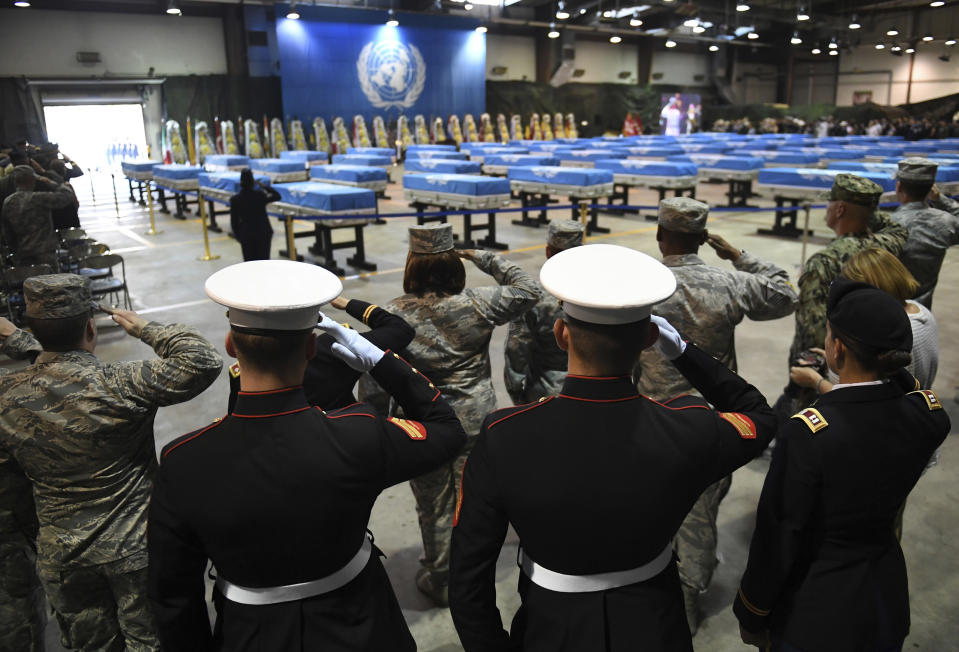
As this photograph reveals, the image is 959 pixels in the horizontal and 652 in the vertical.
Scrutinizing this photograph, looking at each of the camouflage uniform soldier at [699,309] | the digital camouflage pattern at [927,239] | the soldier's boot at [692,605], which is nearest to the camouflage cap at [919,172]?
the digital camouflage pattern at [927,239]

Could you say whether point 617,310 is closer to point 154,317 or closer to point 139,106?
point 154,317

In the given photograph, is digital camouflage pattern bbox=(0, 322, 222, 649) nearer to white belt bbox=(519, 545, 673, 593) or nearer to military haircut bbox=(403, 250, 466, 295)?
military haircut bbox=(403, 250, 466, 295)

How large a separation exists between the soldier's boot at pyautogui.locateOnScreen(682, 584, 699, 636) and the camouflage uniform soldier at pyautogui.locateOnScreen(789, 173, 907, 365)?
1246 millimetres

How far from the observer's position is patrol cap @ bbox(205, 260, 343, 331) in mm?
1226

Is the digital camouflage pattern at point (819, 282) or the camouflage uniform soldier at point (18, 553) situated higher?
the digital camouflage pattern at point (819, 282)

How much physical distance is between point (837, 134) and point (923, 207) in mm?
24075

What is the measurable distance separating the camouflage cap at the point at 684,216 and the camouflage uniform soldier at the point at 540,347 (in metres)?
0.46

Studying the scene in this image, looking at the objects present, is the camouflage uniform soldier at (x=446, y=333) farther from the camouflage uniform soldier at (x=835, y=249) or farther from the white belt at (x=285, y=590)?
the camouflage uniform soldier at (x=835, y=249)

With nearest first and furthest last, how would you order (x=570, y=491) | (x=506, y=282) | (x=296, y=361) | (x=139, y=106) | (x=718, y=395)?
(x=570, y=491) < (x=296, y=361) < (x=718, y=395) < (x=506, y=282) < (x=139, y=106)

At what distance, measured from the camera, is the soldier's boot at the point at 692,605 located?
2389mm

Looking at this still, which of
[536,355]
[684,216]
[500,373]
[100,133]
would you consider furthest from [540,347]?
[100,133]

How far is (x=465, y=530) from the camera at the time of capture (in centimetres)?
122

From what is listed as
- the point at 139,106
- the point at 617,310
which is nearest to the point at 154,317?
the point at 617,310

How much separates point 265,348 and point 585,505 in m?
0.64
